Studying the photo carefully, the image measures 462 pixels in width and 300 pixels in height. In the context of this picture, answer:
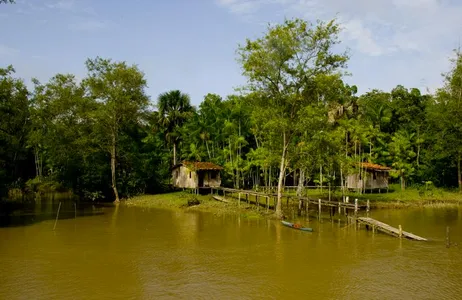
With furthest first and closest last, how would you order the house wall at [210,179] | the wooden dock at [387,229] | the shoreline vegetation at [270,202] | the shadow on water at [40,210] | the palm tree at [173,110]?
the palm tree at [173,110], the house wall at [210,179], the shoreline vegetation at [270,202], the shadow on water at [40,210], the wooden dock at [387,229]

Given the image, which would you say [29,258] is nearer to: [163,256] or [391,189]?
[163,256]

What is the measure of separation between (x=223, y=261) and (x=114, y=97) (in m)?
27.8

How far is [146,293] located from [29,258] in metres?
8.14

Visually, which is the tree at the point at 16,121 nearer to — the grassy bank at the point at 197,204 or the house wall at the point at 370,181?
the grassy bank at the point at 197,204

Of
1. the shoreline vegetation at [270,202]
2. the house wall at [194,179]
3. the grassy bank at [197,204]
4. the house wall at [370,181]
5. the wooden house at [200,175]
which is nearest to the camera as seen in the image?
the grassy bank at [197,204]

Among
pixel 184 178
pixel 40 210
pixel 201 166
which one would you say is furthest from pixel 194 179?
pixel 40 210

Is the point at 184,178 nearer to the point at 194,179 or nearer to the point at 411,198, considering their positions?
the point at 194,179

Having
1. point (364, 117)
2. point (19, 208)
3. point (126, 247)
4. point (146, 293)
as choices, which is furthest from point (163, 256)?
point (364, 117)

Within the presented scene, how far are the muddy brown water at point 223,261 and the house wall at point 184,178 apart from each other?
16097mm

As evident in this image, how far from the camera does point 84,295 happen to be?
14.2 m

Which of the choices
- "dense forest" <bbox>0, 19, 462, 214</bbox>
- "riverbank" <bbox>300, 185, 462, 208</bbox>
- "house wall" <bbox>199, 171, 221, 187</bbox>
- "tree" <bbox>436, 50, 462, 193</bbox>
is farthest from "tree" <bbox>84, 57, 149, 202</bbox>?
"tree" <bbox>436, 50, 462, 193</bbox>

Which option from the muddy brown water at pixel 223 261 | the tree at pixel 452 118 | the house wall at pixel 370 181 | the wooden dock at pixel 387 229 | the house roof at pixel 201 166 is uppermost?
the tree at pixel 452 118

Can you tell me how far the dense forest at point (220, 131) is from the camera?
1241 inches

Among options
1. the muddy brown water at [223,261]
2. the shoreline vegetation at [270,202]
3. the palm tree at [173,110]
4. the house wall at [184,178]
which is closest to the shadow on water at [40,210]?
the muddy brown water at [223,261]
